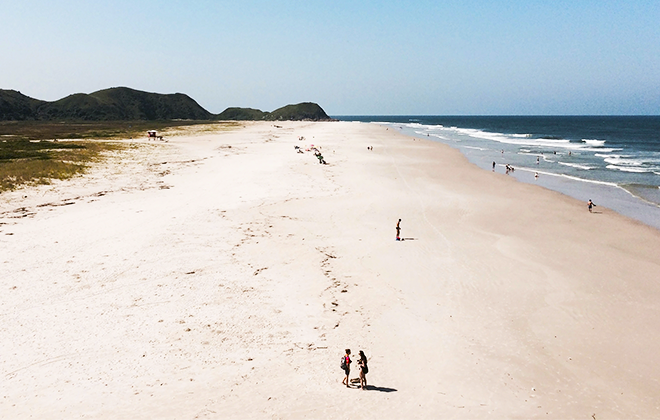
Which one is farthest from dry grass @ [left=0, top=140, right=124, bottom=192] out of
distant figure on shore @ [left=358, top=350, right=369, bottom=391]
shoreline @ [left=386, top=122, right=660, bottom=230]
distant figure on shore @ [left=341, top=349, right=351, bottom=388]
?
shoreline @ [left=386, top=122, right=660, bottom=230]

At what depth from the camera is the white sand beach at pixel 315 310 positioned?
10461 millimetres

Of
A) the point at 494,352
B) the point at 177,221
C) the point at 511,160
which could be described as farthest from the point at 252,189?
the point at 511,160

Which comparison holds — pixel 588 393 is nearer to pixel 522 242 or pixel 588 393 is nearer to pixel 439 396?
pixel 439 396

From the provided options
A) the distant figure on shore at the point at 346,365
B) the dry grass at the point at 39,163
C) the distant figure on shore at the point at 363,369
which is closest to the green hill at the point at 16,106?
the dry grass at the point at 39,163

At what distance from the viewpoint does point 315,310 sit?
14570 millimetres

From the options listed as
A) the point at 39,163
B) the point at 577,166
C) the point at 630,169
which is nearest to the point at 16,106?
the point at 39,163

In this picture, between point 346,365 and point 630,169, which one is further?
point 630,169

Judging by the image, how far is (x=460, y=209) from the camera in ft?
98.9

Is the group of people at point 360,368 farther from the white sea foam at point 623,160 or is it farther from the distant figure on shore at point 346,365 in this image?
the white sea foam at point 623,160

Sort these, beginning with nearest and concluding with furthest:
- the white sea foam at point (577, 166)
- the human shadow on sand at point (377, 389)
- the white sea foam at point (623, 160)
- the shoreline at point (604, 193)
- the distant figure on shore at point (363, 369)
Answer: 1. the distant figure on shore at point (363, 369)
2. the human shadow on sand at point (377, 389)
3. the shoreline at point (604, 193)
4. the white sea foam at point (577, 166)
5. the white sea foam at point (623, 160)

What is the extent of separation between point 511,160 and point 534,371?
55.7 metres

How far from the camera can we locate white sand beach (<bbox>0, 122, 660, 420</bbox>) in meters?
10.5

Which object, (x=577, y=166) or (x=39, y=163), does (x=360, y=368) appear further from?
(x=577, y=166)

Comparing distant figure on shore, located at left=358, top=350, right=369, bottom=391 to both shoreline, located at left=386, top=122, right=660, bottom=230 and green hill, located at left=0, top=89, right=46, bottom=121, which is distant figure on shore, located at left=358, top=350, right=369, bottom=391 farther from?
green hill, located at left=0, top=89, right=46, bottom=121
